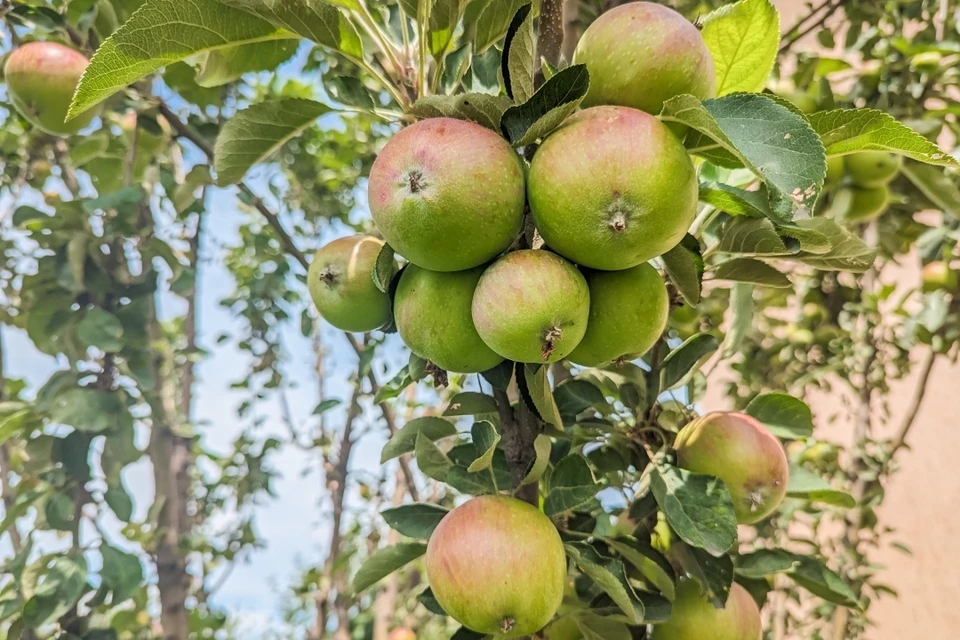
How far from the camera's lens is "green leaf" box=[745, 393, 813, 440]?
95cm

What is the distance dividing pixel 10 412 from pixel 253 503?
0.78 m

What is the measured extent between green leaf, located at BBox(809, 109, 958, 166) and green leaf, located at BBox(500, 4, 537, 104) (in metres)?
0.27

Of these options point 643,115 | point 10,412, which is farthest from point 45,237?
point 643,115

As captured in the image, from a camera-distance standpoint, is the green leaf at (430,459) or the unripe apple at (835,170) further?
the unripe apple at (835,170)

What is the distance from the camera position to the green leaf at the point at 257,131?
802 millimetres

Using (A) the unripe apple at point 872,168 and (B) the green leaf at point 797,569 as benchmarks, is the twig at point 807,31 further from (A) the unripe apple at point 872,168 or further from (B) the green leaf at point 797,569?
(B) the green leaf at point 797,569

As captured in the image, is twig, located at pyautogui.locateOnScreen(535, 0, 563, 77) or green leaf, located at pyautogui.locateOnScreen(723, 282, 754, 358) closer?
twig, located at pyautogui.locateOnScreen(535, 0, 563, 77)

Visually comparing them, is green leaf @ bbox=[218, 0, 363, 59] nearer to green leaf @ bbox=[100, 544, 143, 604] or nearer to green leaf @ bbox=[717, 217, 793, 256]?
green leaf @ bbox=[717, 217, 793, 256]

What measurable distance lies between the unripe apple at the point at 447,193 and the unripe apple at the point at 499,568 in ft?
0.87

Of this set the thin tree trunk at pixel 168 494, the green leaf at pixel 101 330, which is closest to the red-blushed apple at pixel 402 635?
the thin tree trunk at pixel 168 494

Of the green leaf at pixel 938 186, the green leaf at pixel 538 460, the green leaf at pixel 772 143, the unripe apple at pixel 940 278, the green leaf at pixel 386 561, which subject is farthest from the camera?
the unripe apple at pixel 940 278

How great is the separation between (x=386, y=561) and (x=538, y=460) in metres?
0.26

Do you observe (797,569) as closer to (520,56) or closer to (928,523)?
(520,56)

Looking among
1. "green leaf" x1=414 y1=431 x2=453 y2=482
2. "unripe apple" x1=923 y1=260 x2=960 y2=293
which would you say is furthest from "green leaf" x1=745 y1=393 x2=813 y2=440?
"unripe apple" x1=923 y1=260 x2=960 y2=293
